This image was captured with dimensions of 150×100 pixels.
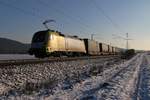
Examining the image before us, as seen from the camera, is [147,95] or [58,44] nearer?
[147,95]

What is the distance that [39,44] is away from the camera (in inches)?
1206

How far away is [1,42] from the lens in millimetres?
180875

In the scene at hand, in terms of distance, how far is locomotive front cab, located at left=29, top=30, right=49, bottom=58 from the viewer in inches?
1175

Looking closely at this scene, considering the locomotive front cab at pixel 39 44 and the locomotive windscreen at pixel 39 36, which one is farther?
the locomotive windscreen at pixel 39 36

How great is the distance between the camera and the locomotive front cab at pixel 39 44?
29844 millimetres

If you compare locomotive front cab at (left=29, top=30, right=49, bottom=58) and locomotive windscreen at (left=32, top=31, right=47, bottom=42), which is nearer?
locomotive front cab at (left=29, top=30, right=49, bottom=58)

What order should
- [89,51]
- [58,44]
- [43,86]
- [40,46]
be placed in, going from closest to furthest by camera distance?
[43,86] < [40,46] < [58,44] < [89,51]

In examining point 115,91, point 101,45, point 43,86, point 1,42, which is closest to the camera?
point 115,91

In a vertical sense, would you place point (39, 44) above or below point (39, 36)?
below

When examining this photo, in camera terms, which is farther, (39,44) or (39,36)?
(39,36)

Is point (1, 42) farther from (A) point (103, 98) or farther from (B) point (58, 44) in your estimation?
(A) point (103, 98)

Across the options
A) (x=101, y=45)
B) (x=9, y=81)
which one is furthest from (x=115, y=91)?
(x=101, y=45)

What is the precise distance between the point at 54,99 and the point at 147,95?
3.62 metres

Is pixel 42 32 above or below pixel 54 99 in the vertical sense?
above
